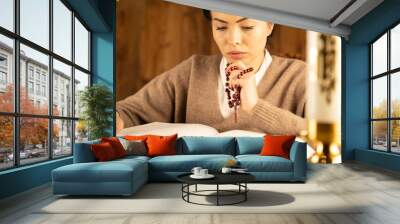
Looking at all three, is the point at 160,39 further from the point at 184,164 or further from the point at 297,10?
the point at 184,164

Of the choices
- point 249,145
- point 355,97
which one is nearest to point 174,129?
point 249,145

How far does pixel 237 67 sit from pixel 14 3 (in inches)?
202

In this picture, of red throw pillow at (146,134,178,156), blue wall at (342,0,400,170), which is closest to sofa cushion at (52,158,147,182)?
red throw pillow at (146,134,178,156)

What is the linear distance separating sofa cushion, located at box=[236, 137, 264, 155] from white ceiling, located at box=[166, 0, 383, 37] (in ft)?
9.01

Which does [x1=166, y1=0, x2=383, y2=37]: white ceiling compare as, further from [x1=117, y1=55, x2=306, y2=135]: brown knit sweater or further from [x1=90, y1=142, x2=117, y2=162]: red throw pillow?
[x1=90, y1=142, x2=117, y2=162]: red throw pillow

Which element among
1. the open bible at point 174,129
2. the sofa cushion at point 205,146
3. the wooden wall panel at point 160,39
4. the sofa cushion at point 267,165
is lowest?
the sofa cushion at point 267,165

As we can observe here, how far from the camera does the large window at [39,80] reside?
5.10 meters

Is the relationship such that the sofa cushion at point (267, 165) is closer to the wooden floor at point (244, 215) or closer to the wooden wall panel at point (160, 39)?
the wooden floor at point (244, 215)

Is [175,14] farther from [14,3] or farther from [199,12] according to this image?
[14,3]

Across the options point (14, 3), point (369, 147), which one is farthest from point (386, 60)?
point (14, 3)

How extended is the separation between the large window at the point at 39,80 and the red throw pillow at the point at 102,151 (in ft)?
3.17

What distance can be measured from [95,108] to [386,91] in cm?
636

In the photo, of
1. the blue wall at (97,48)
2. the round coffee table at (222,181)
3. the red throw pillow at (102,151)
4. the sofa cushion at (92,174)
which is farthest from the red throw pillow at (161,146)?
the sofa cushion at (92,174)

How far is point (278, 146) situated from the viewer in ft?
21.7
